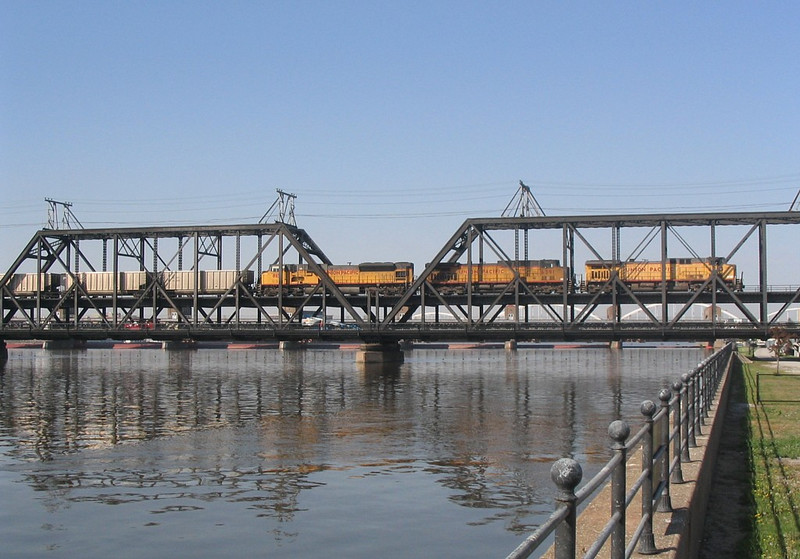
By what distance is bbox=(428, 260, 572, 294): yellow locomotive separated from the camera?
85.7m

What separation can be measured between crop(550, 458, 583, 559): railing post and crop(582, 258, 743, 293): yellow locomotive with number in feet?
253

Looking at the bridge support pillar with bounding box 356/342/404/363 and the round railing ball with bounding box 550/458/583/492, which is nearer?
the round railing ball with bounding box 550/458/583/492

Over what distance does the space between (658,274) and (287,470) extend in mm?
68003

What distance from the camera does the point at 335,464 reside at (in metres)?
24.2

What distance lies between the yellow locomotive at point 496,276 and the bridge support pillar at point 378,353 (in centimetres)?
811

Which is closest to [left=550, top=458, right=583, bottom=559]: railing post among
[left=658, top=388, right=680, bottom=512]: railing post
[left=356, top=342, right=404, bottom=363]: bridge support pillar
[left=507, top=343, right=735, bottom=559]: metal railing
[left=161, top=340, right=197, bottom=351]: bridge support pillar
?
[left=507, top=343, right=735, bottom=559]: metal railing

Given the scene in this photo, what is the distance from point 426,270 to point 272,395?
37.0 metres

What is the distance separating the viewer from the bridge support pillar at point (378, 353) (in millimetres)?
86512

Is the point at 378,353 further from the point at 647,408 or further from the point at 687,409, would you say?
the point at 647,408

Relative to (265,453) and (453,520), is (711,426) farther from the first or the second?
(265,453)

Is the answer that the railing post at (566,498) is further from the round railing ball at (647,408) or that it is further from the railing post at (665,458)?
the railing post at (665,458)

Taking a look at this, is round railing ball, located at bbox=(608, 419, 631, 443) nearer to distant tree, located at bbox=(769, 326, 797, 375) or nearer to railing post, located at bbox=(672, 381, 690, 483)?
railing post, located at bbox=(672, 381, 690, 483)

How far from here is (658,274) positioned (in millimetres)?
84812

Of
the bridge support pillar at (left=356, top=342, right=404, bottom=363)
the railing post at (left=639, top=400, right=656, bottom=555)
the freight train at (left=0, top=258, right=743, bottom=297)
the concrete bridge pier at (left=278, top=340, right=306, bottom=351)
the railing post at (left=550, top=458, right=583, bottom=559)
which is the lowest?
the concrete bridge pier at (left=278, top=340, right=306, bottom=351)
